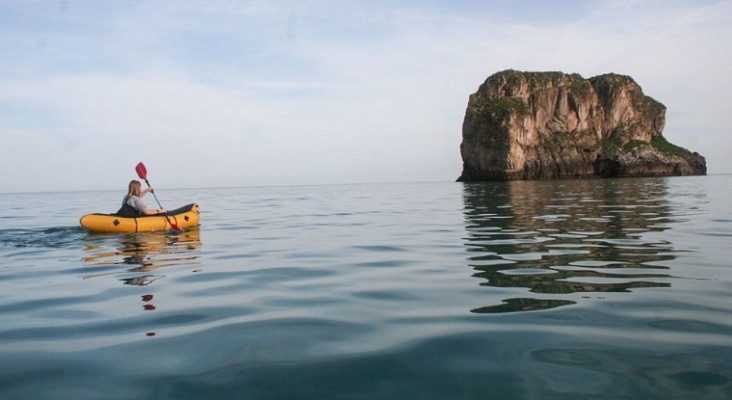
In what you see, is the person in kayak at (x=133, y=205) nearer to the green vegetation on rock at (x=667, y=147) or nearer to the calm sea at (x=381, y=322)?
the calm sea at (x=381, y=322)

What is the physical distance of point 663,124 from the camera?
12281 cm

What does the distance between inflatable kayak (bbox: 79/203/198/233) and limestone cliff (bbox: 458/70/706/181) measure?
8092 centimetres

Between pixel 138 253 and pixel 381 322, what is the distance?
7.68 metres

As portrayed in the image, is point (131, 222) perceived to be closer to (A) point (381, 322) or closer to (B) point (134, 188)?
(B) point (134, 188)

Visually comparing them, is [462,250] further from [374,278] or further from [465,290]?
[465,290]

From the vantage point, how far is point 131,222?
14969 mm

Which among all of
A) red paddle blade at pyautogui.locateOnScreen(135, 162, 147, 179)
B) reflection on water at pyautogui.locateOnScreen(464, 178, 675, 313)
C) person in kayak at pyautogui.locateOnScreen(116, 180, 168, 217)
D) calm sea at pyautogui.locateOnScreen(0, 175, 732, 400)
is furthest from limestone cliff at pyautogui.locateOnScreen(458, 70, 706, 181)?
calm sea at pyautogui.locateOnScreen(0, 175, 732, 400)

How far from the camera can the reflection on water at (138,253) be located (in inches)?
333

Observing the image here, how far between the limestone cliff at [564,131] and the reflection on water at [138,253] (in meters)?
82.9

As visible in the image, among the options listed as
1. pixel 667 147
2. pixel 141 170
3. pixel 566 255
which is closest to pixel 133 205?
pixel 141 170

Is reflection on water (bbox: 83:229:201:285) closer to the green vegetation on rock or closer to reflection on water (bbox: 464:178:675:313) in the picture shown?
reflection on water (bbox: 464:178:675:313)

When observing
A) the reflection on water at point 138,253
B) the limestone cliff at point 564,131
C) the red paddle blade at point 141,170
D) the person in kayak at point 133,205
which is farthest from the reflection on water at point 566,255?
the limestone cliff at point 564,131

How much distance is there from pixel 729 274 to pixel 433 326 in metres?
4.44

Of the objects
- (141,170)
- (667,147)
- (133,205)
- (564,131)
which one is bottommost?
(133,205)
